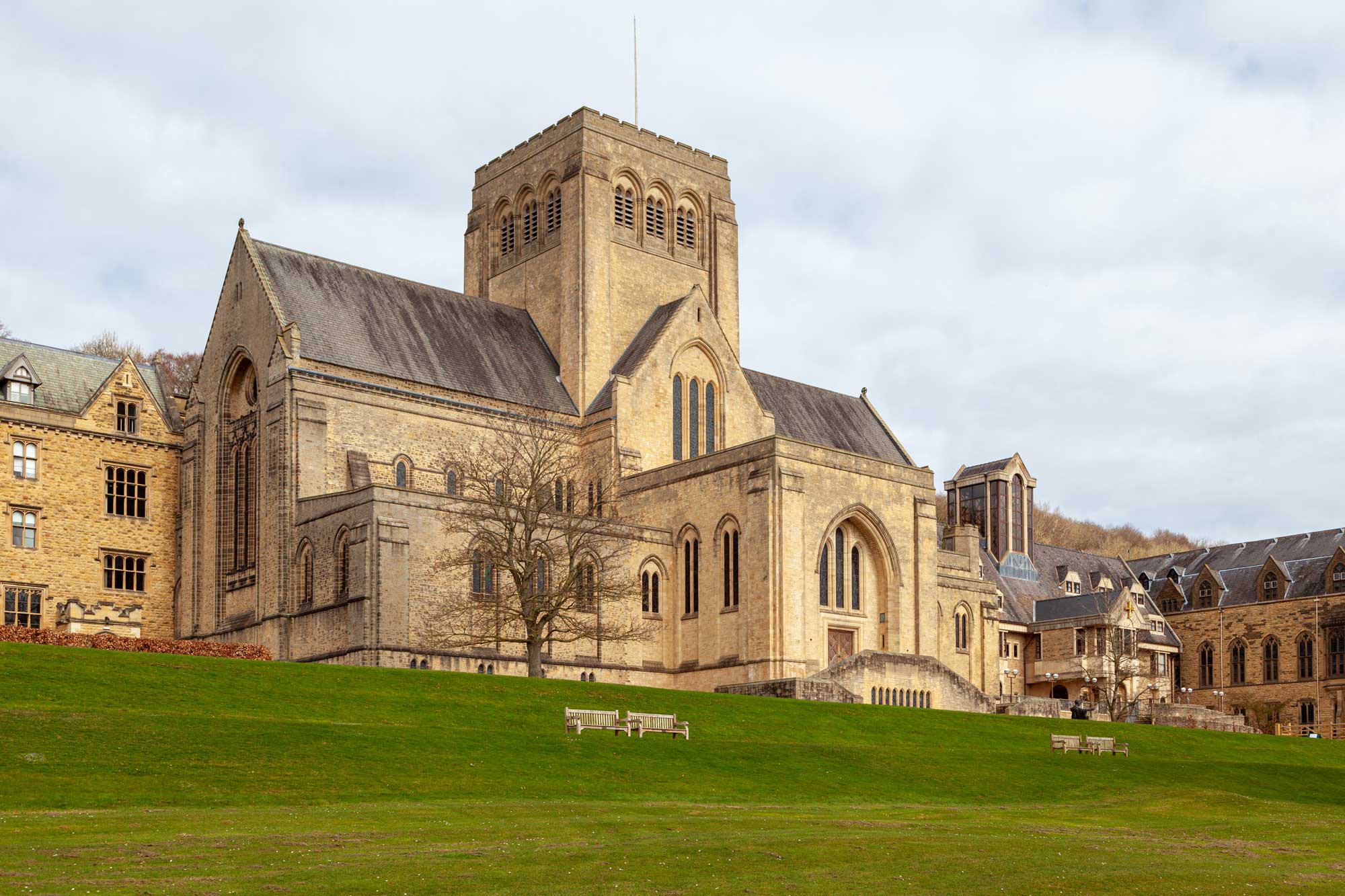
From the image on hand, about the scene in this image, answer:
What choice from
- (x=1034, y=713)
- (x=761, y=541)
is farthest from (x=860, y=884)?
(x=1034, y=713)

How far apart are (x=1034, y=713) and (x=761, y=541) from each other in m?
14.0

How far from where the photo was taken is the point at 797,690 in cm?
5422

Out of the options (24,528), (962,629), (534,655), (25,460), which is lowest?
(534,655)

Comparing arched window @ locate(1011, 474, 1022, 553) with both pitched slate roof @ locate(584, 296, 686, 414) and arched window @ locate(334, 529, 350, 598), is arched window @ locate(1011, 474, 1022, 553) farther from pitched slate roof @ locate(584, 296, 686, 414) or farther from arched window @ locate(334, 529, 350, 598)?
arched window @ locate(334, 529, 350, 598)

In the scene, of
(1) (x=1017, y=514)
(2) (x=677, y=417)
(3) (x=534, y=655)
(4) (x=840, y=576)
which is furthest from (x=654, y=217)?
(1) (x=1017, y=514)

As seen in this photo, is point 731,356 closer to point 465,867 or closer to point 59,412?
point 59,412

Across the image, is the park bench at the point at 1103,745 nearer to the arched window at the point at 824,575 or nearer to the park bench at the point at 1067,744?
the park bench at the point at 1067,744

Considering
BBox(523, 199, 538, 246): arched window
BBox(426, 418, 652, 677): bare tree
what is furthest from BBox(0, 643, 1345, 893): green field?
BBox(523, 199, 538, 246): arched window

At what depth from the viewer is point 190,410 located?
6662 cm

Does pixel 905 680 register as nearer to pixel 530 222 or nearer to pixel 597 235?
pixel 597 235

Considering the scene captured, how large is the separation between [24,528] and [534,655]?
22.0 m

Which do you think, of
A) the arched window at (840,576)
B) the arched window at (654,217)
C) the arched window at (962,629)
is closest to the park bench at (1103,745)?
the arched window at (840,576)

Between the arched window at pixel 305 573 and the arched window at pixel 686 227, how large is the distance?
26.2 meters

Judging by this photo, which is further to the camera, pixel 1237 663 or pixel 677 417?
pixel 1237 663
